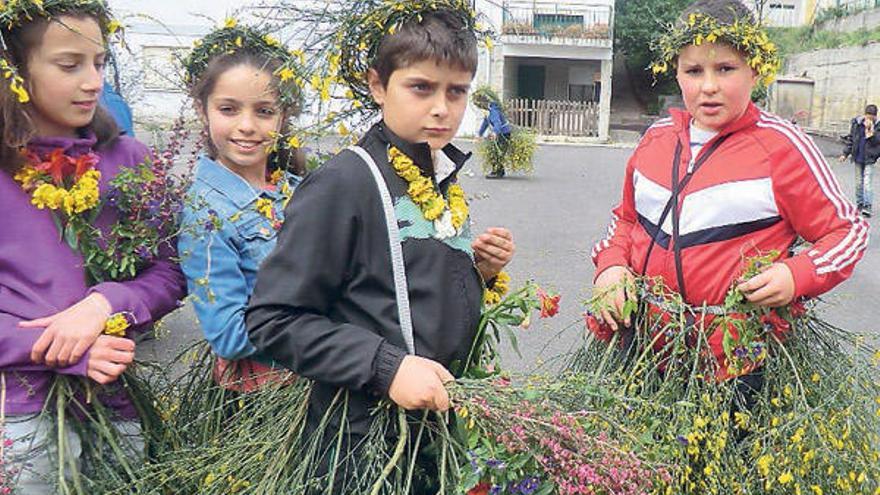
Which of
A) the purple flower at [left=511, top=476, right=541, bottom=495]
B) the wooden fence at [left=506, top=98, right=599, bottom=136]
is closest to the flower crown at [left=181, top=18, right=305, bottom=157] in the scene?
the purple flower at [left=511, top=476, right=541, bottom=495]

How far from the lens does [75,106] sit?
1850 mm

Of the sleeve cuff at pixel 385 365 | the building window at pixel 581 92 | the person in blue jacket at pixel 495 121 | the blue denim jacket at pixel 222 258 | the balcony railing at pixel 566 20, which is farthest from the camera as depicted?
the building window at pixel 581 92

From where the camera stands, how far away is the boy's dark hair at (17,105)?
1752 millimetres

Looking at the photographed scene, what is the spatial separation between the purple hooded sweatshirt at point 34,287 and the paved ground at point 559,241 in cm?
91

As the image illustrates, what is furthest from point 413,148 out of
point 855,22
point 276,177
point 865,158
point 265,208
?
point 855,22

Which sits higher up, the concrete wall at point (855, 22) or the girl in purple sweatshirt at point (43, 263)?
the concrete wall at point (855, 22)

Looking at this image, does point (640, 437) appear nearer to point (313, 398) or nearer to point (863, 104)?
point (313, 398)

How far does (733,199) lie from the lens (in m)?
2.12

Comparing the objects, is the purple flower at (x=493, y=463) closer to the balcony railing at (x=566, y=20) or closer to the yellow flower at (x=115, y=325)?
the yellow flower at (x=115, y=325)

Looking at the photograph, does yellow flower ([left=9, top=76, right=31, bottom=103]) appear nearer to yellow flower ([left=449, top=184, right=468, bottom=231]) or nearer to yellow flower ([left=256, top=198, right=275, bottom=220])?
yellow flower ([left=256, top=198, right=275, bottom=220])

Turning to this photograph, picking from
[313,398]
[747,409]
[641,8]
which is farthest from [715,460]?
[641,8]

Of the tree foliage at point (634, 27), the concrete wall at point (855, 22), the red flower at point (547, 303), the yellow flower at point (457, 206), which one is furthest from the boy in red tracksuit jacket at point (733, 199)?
the tree foliage at point (634, 27)

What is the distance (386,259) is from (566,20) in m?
29.7

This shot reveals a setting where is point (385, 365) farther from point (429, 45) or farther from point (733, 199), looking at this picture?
point (733, 199)
